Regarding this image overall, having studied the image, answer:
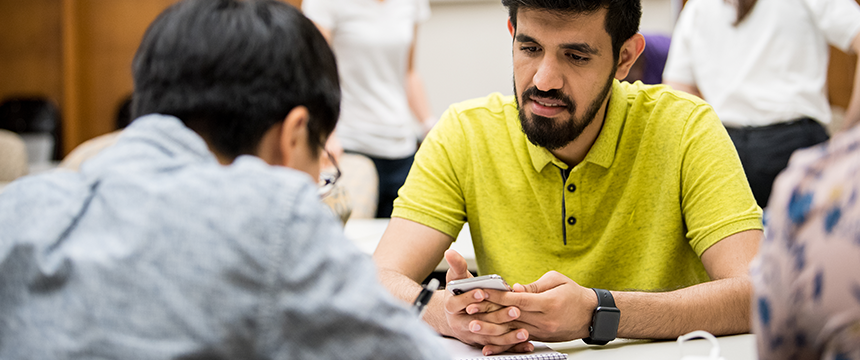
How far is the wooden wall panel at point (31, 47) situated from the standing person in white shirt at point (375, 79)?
14.1 ft

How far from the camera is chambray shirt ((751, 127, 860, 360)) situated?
50cm

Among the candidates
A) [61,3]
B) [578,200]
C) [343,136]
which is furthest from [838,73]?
[61,3]

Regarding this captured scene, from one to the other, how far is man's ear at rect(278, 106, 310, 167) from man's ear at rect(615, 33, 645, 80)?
0.91 m

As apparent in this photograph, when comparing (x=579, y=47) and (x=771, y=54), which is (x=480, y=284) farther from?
(x=771, y=54)

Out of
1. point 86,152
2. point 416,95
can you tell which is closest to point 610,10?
point 416,95

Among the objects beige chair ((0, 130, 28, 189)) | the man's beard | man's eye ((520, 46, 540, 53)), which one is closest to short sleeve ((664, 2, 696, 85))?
the man's beard

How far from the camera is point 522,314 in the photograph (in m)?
1.10

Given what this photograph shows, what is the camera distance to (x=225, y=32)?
2.43 ft

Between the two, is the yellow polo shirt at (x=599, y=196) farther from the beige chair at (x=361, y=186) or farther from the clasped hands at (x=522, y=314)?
the beige chair at (x=361, y=186)

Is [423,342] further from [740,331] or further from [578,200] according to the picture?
[578,200]

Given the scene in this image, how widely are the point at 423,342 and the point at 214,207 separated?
0.25 metres

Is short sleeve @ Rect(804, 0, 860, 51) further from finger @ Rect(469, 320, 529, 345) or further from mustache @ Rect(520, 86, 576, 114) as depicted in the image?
finger @ Rect(469, 320, 529, 345)

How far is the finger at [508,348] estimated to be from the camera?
42.3 inches

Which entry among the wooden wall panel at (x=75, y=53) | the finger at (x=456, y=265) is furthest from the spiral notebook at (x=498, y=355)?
the wooden wall panel at (x=75, y=53)
